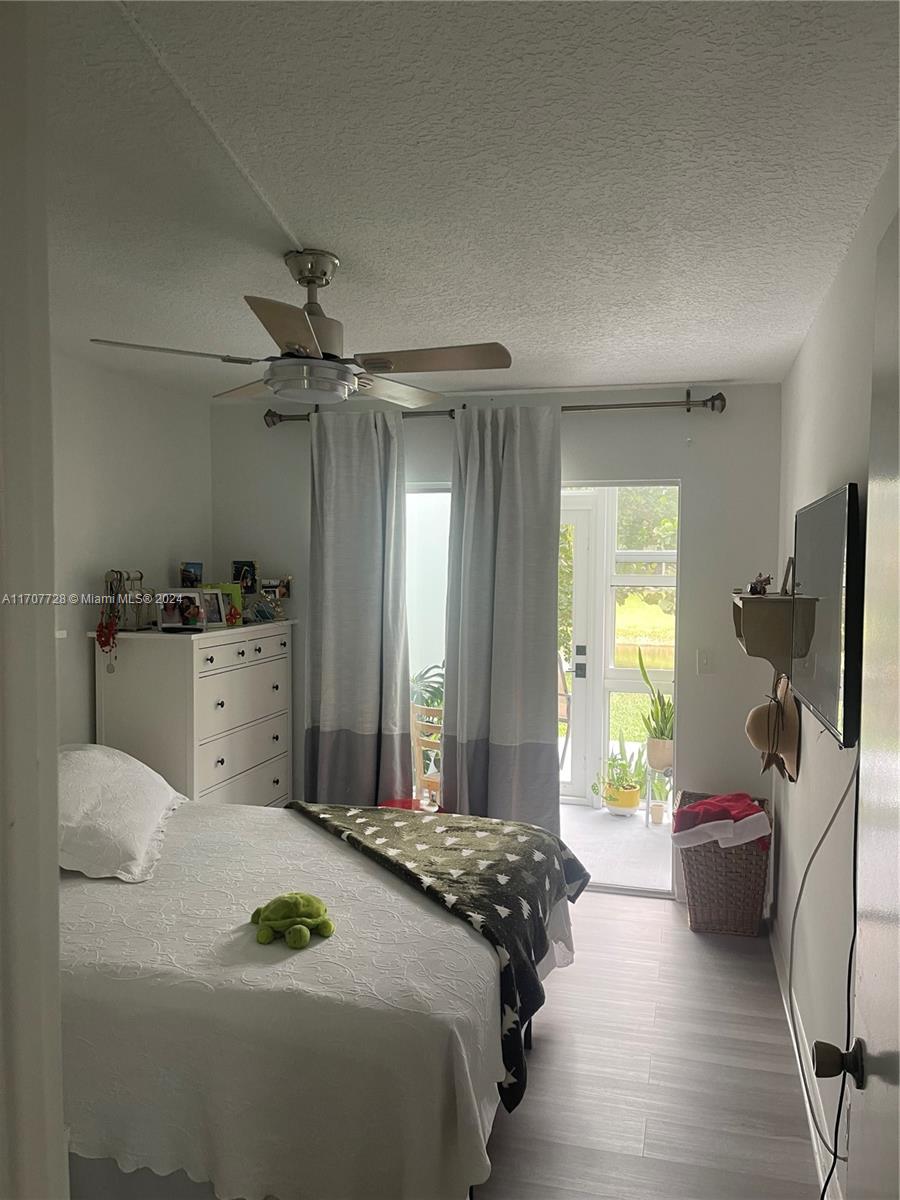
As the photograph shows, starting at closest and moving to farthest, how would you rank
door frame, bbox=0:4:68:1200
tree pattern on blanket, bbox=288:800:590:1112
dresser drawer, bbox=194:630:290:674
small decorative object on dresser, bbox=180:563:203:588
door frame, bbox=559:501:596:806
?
1. door frame, bbox=0:4:68:1200
2. tree pattern on blanket, bbox=288:800:590:1112
3. dresser drawer, bbox=194:630:290:674
4. small decorative object on dresser, bbox=180:563:203:588
5. door frame, bbox=559:501:596:806

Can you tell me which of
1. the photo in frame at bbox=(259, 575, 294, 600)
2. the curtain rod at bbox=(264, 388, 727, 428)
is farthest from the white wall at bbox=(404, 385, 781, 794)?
the photo in frame at bbox=(259, 575, 294, 600)

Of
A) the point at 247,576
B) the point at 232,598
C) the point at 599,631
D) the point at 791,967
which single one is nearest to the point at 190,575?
the point at 232,598

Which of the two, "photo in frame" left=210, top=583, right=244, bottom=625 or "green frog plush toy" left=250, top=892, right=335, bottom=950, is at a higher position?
"photo in frame" left=210, top=583, right=244, bottom=625

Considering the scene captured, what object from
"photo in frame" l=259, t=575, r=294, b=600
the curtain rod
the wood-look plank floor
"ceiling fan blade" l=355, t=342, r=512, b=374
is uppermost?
the curtain rod

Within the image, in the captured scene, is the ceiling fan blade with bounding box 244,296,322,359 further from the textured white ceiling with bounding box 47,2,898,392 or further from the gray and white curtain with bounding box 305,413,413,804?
the gray and white curtain with bounding box 305,413,413,804

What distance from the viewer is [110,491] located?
411cm

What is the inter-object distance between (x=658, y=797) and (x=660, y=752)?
41 centimetres

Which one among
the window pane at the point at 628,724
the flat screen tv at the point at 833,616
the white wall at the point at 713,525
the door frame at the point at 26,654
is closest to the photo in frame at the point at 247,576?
the white wall at the point at 713,525

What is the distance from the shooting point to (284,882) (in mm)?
2771

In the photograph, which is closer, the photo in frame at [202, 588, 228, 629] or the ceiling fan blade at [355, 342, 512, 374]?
the ceiling fan blade at [355, 342, 512, 374]

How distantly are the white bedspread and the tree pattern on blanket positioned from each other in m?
0.12

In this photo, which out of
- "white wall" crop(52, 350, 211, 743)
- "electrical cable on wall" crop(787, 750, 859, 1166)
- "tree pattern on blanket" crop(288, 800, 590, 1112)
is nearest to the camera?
"electrical cable on wall" crop(787, 750, 859, 1166)

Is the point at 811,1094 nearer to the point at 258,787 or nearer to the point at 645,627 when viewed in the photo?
the point at 258,787

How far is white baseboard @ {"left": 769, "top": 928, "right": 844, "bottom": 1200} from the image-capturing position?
2.36m
